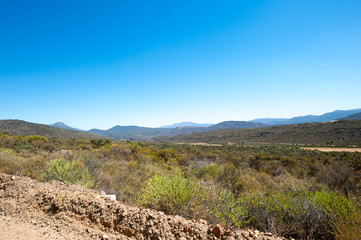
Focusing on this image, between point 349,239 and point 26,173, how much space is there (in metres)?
9.61

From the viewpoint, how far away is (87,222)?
10.8ft

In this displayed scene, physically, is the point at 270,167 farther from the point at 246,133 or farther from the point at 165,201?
the point at 246,133

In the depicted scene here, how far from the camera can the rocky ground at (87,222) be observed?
2871 mm

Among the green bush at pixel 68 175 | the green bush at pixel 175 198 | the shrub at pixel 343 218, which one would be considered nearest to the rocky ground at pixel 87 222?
the green bush at pixel 175 198

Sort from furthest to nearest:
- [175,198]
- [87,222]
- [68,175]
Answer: [68,175] → [175,198] → [87,222]

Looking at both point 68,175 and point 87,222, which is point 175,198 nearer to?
point 87,222

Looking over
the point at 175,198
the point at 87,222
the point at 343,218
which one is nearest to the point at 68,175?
the point at 87,222

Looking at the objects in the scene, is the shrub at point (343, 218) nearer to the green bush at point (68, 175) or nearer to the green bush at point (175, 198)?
the green bush at point (175, 198)

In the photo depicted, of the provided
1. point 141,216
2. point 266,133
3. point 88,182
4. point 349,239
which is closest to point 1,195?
point 88,182

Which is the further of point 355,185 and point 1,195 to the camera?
point 355,185

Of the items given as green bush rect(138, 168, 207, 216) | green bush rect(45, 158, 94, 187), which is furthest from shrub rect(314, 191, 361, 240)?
green bush rect(45, 158, 94, 187)

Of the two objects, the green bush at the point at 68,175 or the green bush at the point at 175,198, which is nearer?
the green bush at the point at 175,198

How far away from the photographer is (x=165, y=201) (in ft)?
13.9

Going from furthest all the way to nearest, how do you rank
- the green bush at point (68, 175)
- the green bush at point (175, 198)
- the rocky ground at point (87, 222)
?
the green bush at point (68, 175) < the green bush at point (175, 198) < the rocky ground at point (87, 222)
